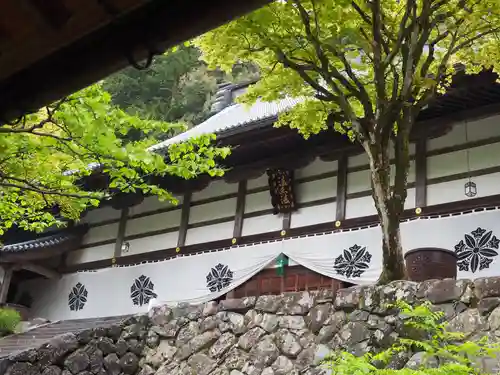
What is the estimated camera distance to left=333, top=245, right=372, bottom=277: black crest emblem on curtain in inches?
400

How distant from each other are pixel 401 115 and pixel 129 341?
5979 millimetres

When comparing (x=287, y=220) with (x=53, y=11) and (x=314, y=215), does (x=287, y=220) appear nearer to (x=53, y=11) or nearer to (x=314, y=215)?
(x=314, y=215)

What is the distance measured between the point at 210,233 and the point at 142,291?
Result: 222 cm

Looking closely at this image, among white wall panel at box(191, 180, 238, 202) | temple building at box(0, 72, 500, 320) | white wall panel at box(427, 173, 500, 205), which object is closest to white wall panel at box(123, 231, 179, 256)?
temple building at box(0, 72, 500, 320)

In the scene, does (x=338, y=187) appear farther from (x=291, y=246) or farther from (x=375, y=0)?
(x=375, y=0)

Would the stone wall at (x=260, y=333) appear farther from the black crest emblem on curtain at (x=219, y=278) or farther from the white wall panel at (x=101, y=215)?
the white wall panel at (x=101, y=215)

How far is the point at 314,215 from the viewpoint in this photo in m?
11.2

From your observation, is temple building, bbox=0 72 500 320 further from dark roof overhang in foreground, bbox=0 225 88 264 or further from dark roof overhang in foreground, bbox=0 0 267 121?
dark roof overhang in foreground, bbox=0 0 267 121

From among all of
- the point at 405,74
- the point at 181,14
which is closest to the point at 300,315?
the point at 405,74

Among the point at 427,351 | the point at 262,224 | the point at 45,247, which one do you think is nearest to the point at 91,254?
Result: the point at 45,247

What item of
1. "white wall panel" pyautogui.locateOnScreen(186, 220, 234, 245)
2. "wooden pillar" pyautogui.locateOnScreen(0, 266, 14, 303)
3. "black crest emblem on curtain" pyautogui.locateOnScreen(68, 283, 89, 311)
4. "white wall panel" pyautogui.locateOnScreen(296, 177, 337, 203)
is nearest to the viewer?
"white wall panel" pyautogui.locateOnScreen(296, 177, 337, 203)

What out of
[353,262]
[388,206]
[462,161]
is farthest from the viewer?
[353,262]

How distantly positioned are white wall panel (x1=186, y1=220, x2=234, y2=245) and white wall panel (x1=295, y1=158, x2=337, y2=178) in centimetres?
193

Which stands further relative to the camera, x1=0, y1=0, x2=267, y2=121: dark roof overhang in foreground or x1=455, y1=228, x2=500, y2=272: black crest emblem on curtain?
x1=455, y1=228, x2=500, y2=272: black crest emblem on curtain
